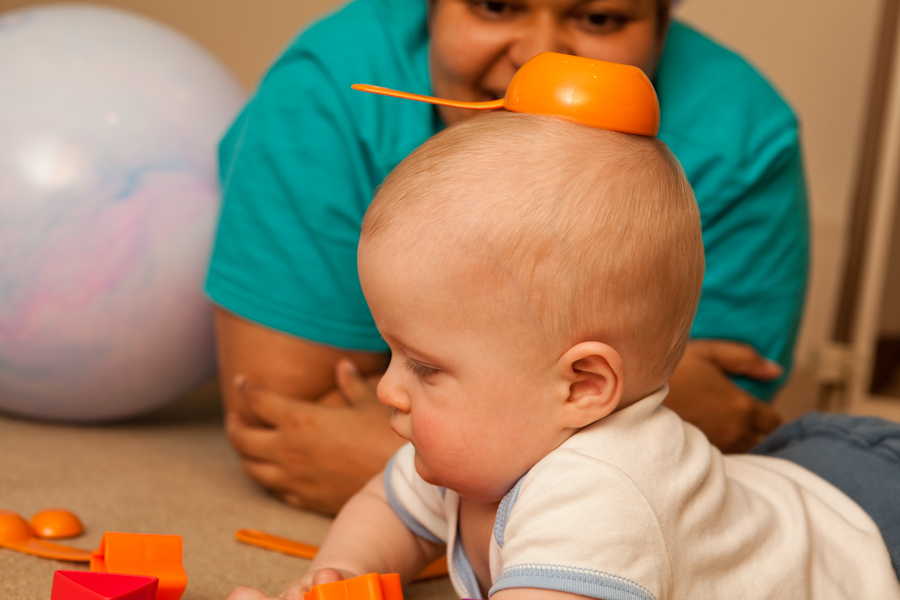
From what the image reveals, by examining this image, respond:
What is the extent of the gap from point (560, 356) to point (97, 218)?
78cm

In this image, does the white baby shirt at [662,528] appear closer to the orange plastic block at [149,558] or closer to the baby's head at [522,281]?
the baby's head at [522,281]

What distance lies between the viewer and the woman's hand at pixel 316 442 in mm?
956

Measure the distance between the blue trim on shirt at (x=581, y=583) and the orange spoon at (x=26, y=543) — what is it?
1.47 feet

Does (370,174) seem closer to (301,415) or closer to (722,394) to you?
(301,415)

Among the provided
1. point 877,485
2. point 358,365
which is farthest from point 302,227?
point 877,485

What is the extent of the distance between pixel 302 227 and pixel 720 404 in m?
0.59

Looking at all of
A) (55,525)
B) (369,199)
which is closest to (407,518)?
(55,525)

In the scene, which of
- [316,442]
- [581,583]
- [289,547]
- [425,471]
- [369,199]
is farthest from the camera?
[369,199]

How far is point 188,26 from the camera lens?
246cm

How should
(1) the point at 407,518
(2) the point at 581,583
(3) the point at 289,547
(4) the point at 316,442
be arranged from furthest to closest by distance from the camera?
(4) the point at 316,442 → (3) the point at 289,547 → (1) the point at 407,518 → (2) the point at 581,583

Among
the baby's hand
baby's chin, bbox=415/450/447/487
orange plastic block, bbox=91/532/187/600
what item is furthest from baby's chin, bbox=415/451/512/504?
orange plastic block, bbox=91/532/187/600

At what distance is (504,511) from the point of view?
599 millimetres

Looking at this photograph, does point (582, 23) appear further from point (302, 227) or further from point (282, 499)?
point (282, 499)

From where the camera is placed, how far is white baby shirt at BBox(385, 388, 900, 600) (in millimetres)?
534
